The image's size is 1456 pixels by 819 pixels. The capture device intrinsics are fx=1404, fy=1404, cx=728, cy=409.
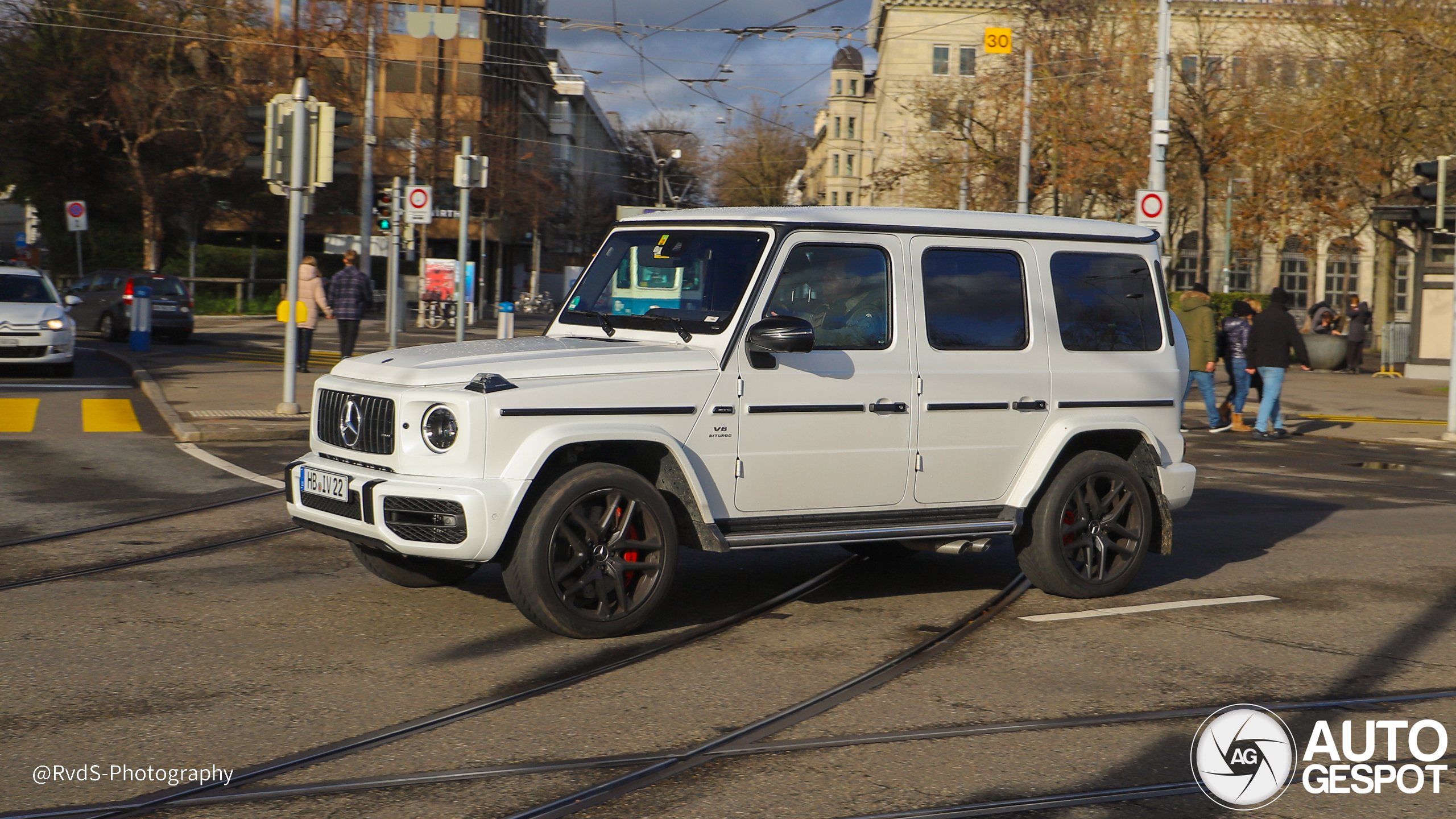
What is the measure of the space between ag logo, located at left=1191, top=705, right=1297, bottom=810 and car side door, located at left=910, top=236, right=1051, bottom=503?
2.00 metres

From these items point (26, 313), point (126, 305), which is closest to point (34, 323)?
point (26, 313)

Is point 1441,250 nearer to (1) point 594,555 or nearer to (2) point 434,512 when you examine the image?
(1) point 594,555

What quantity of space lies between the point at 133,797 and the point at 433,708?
3.96 feet

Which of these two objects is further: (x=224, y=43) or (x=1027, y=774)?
(x=224, y=43)

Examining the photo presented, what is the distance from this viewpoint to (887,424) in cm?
672

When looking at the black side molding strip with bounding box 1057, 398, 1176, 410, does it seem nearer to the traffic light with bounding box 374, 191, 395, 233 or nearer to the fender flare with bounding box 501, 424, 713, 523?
the fender flare with bounding box 501, 424, 713, 523

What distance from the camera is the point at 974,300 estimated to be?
7.09 m

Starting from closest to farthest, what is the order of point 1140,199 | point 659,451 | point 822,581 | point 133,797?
1. point 133,797
2. point 659,451
3. point 822,581
4. point 1140,199

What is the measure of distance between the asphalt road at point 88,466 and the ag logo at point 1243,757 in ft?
22.6

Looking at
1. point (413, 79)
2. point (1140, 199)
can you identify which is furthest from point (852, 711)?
point (413, 79)

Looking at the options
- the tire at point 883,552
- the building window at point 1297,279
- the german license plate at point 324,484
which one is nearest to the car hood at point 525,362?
the german license plate at point 324,484

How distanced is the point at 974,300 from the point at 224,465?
24.9ft

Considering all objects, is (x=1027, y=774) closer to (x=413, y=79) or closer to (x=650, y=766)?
(x=650, y=766)

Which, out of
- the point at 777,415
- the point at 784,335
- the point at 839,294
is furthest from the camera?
the point at 839,294
